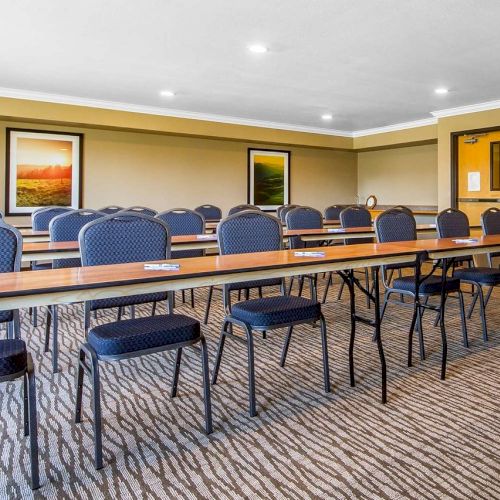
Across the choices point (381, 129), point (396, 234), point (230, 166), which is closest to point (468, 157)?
point (381, 129)

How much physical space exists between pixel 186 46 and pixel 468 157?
197 inches

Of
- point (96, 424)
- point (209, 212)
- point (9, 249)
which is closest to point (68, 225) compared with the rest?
point (9, 249)

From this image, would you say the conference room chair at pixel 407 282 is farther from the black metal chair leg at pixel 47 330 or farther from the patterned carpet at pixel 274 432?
the black metal chair leg at pixel 47 330

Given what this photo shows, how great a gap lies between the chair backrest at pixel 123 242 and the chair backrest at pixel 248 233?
1.34 ft

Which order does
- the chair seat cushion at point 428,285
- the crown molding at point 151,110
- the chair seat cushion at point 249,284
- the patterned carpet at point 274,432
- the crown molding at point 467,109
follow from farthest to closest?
the crown molding at point 467,109
the crown molding at point 151,110
the chair seat cushion at point 428,285
the chair seat cushion at point 249,284
the patterned carpet at point 274,432

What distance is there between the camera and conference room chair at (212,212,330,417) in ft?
7.12

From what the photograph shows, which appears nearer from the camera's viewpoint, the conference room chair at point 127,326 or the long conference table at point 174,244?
the conference room chair at point 127,326

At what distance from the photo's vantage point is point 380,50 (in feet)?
15.3

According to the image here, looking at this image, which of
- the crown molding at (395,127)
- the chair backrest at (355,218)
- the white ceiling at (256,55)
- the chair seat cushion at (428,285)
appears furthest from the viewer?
the crown molding at (395,127)

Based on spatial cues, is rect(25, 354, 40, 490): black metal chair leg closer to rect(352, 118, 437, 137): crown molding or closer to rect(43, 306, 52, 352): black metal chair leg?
rect(43, 306, 52, 352): black metal chair leg

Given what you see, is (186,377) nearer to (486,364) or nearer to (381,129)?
(486,364)

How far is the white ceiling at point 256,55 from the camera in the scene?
3.74m

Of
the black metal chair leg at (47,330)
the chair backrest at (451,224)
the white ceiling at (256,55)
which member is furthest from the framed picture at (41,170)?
the chair backrest at (451,224)

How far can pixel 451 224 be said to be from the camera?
4.28m
